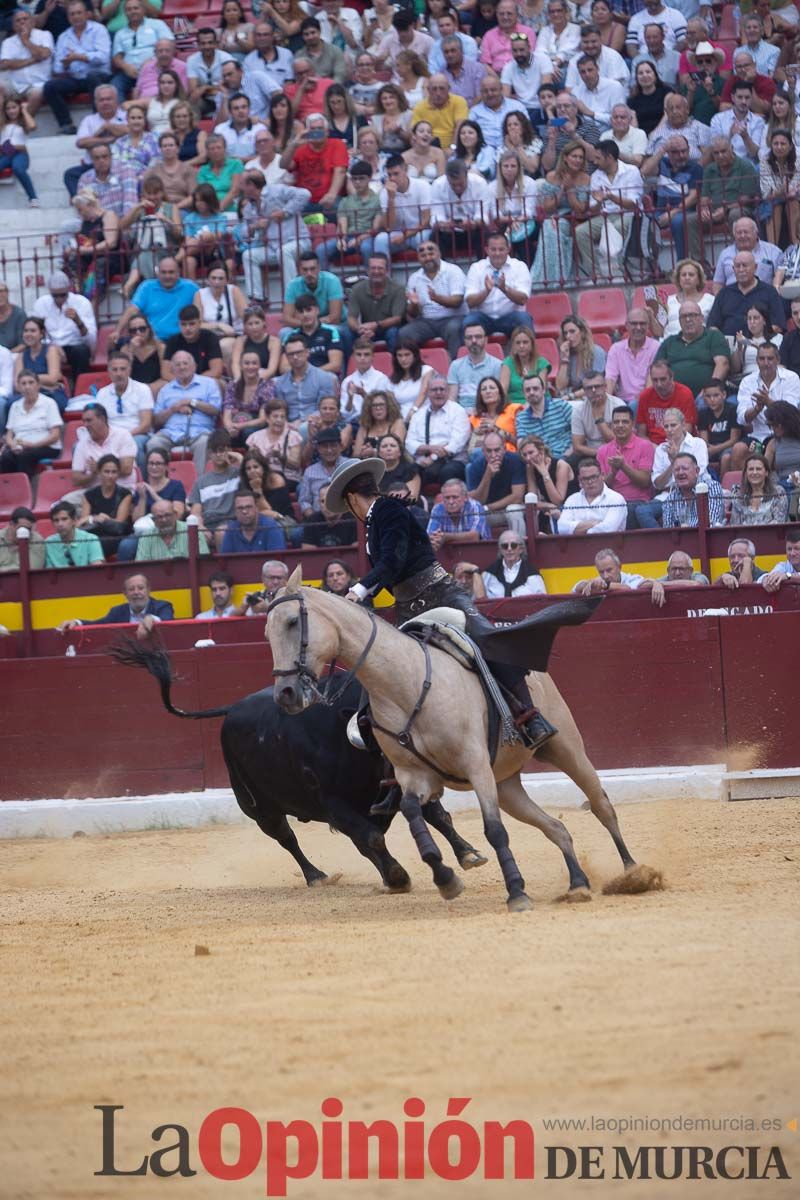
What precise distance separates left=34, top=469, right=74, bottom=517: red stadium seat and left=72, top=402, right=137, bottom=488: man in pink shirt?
142mm

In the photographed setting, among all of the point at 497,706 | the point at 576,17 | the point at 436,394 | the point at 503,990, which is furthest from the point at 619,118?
the point at 503,990

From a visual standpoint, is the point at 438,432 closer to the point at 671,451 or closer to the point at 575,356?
the point at 575,356

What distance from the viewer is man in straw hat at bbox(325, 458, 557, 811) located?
695 centimetres

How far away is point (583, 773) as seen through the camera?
24.0 ft

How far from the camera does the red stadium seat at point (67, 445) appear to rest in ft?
45.7

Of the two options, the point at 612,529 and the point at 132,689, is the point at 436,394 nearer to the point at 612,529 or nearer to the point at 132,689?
the point at 612,529

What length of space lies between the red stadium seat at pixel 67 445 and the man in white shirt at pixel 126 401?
33 centimetres

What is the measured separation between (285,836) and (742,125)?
843 cm

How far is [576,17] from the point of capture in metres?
15.9

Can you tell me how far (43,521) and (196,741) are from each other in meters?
2.63

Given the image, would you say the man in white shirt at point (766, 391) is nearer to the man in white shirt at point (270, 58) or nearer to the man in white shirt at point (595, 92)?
the man in white shirt at point (595, 92)

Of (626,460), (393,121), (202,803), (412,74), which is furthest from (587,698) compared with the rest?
(412,74)

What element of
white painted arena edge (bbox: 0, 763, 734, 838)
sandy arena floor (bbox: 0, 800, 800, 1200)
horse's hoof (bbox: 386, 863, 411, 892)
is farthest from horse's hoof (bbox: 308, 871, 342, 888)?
white painted arena edge (bbox: 0, 763, 734, 838)

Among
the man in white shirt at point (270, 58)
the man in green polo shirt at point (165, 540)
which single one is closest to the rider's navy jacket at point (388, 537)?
the man in green polo shirt at point (165, 540)
